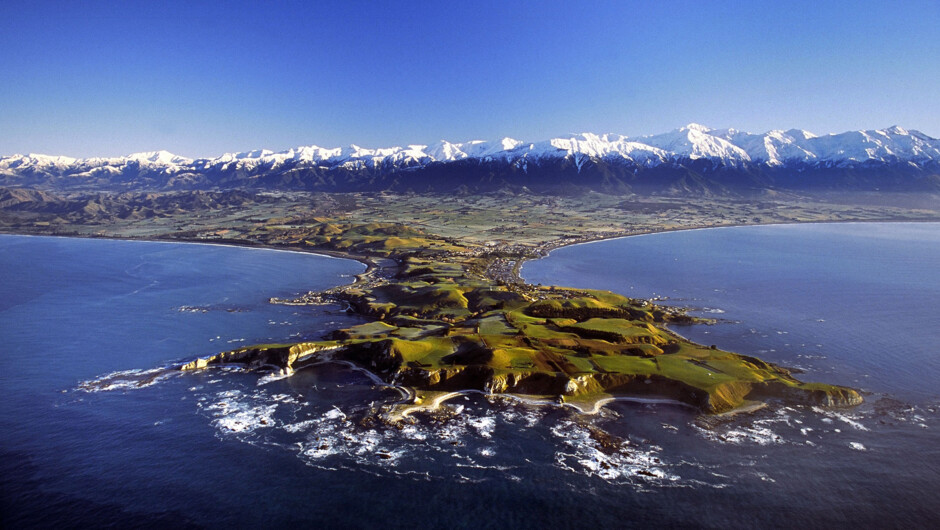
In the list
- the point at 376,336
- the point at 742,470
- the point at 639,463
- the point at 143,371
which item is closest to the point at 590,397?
the point at 639,463

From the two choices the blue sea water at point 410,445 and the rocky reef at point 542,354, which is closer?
the blue sea water at point 410,445

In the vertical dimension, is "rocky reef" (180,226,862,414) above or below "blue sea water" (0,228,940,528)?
above

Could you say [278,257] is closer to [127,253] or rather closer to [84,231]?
[127,253]

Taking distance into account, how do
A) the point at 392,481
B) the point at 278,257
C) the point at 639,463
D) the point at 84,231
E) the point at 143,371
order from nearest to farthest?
the point at 392,481
the point at 639,463
the point at 143,371
the point at 278,257
the point at 84,231

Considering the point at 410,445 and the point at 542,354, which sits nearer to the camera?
the point at 410,445

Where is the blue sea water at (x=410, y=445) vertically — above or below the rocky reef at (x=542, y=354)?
below

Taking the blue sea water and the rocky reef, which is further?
the rocky reef

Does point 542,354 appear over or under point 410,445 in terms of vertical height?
over

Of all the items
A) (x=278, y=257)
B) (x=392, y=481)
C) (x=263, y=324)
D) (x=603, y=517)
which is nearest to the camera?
(x=603, y=517)
